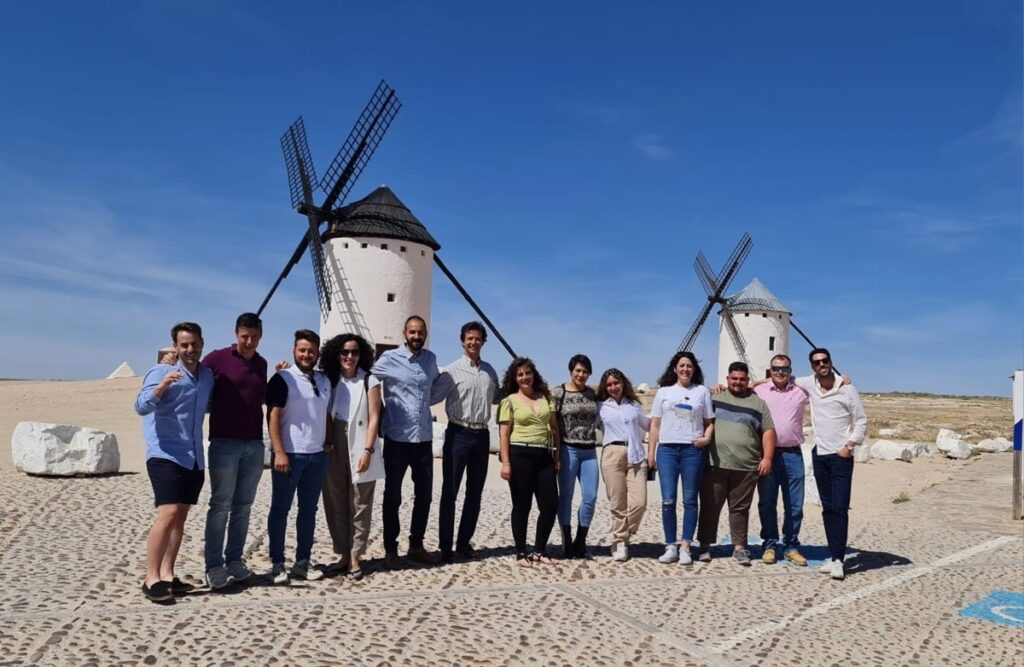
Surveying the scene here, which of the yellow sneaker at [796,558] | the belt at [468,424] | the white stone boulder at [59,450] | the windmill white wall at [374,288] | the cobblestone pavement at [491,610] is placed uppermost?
the windmill white wall at [374,288]

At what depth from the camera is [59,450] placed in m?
8.88

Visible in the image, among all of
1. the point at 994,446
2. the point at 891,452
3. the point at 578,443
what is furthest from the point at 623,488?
the point at 994,446

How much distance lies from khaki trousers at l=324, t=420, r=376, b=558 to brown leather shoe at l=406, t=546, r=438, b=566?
0.54 metres

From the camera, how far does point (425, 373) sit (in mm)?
5617

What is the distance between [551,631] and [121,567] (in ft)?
10.3

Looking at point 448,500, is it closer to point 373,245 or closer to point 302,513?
point 302,513

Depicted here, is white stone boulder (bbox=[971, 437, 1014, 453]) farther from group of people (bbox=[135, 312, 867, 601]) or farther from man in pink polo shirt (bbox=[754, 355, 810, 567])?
group of people (bbox=[135, 312, 867, 601])

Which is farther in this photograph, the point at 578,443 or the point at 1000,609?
the point at 578,443

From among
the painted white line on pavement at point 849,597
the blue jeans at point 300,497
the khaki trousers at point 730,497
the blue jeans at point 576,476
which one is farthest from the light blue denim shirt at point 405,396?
the painted white line on pavement at point 849,597

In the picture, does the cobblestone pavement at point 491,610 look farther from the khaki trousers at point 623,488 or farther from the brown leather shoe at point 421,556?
the khaki trousers at point 623,488

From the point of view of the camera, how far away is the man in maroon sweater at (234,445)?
184 inches

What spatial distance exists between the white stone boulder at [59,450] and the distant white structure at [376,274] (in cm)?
945

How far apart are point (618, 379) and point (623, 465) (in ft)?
2.41

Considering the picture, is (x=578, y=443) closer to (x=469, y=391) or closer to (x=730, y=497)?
(x=469, y=391)
